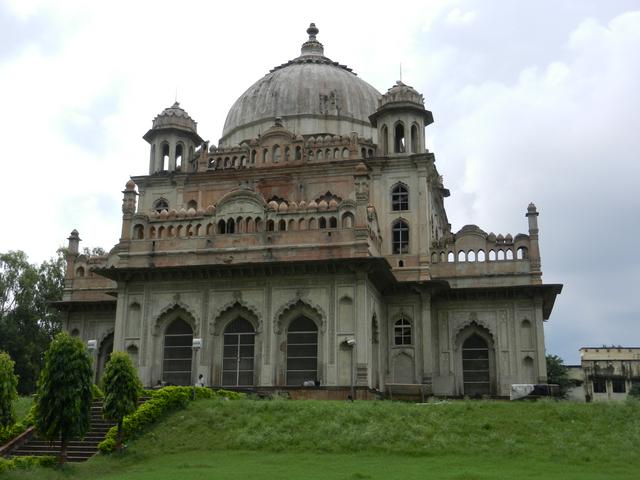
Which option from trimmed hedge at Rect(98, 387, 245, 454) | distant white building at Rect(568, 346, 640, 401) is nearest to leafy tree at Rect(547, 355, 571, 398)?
distant white building at Rect(568, 346, 640, 401)

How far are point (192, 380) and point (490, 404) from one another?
14.3m

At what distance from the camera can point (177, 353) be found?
119 feet

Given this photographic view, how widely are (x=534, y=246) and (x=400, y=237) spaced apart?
661 cm

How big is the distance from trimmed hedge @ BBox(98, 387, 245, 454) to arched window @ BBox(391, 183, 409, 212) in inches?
631

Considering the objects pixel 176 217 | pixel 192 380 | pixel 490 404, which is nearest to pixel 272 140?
pixel 176 217

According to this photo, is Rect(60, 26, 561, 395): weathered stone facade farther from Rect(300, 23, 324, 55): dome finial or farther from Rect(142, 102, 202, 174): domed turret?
Rect(300, 23, 324, 55): dome finial

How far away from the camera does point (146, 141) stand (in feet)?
150

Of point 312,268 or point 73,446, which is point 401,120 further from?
point 73,446

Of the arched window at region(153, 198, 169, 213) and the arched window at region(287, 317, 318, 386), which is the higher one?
the arched window at region(153, 198, 169, 213)

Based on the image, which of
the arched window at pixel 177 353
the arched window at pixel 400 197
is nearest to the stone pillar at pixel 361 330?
the arched window at pixel 400 197

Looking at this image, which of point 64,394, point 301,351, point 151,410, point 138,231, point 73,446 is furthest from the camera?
point 138,231

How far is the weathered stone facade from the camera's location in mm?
34875

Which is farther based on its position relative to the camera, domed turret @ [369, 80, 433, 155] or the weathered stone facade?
domed turret @ [369, 80, 433, 155]

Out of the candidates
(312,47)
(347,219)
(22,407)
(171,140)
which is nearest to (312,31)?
(312,47)
